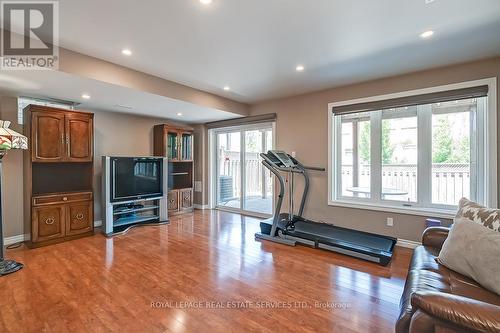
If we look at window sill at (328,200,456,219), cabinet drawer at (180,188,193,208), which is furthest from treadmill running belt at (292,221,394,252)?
cabinet drawer at (180,188,193,208)

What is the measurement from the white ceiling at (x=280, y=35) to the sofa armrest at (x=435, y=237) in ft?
6.52

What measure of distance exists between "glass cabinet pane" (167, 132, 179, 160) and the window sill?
11.9ft

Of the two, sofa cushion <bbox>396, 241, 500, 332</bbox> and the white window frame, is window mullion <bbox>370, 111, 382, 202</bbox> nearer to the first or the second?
the white window frame

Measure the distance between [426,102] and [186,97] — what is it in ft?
12.0

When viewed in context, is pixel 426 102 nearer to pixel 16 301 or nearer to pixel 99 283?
pixel 99 283

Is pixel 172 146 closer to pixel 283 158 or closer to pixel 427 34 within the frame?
pixel 283 158

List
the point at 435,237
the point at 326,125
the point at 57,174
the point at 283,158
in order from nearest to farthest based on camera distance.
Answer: the point at 435,237 < the point at 57,174 < the point at 283,158 < the point at 326,125

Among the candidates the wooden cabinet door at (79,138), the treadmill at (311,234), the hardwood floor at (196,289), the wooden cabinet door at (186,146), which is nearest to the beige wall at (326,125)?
the treadmill at (311,234)

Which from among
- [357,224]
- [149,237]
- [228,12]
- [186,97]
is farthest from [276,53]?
[149,237]

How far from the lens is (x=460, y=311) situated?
109 centimetres

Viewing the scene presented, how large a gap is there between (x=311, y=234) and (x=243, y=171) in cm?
258

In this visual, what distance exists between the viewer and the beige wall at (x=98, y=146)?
362 centimetres

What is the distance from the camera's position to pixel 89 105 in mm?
4270

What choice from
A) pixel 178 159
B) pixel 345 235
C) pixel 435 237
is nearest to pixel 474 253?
pixel 435 237
